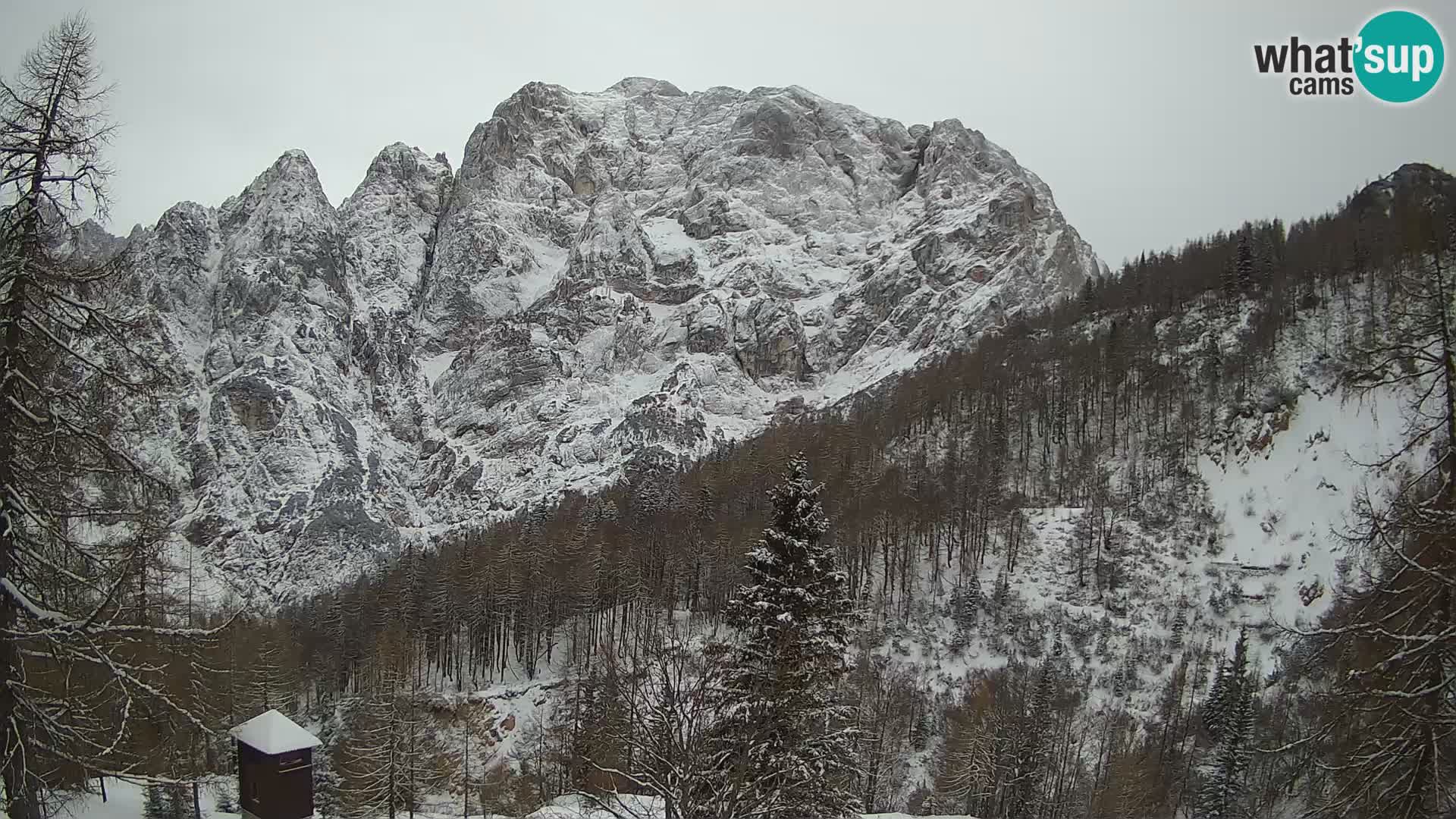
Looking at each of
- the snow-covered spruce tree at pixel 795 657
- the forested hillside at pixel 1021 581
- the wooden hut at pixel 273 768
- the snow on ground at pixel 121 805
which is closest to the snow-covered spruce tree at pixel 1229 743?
the forested hillside at pixel 1021 581

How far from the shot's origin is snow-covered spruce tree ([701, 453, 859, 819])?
15.1 meters

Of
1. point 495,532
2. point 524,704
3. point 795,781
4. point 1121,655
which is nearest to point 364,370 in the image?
point 495,532

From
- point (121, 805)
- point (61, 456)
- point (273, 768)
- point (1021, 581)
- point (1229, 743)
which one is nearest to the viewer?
point (61, 456)

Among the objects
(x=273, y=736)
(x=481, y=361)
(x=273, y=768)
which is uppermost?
(x=481, y=361)

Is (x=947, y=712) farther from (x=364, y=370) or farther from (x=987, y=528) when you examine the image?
(x=364, y=370)

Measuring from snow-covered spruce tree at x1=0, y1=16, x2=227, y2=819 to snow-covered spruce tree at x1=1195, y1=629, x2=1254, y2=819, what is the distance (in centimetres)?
3788

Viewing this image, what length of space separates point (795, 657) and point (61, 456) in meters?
12.3

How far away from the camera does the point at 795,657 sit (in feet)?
54.1

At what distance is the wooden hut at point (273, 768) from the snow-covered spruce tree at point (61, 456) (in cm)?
1642

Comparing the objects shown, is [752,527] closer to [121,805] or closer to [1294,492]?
[1294,492]

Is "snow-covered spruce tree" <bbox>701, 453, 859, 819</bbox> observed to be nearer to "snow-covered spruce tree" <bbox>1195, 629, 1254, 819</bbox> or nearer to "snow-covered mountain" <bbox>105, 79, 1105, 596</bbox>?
"snow-covered spruce tree" <bbox>1195, 629, 1254, 819</bbox>

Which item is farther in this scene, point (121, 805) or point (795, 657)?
point (121, 805)

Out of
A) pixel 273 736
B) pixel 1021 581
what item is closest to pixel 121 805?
pixel 273 736

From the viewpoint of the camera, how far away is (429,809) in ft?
147
